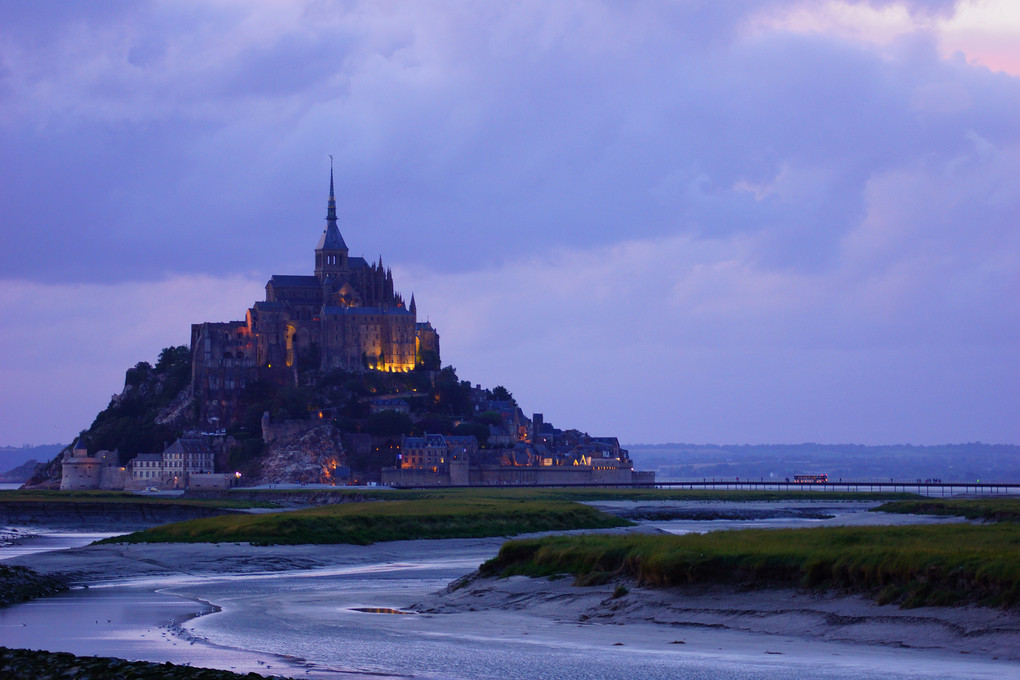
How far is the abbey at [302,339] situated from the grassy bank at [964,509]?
96.9 m

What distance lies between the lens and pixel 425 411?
164250 millimetres

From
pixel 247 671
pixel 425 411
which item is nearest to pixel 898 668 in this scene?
pixel 247 671

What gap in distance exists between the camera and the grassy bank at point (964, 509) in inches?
2580

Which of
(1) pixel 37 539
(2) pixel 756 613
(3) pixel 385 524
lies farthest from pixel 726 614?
(1) pixel 37 539

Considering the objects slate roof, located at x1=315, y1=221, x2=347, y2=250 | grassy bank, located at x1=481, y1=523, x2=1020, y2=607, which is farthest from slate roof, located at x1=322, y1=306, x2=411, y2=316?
grassy bank, located at x1=481, y1=523, x2=1020, y2=607

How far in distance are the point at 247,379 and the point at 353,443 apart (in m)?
20.4

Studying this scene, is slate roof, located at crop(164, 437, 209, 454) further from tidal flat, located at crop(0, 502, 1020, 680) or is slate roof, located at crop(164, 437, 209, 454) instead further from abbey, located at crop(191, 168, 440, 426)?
tidal flat, located at crop(0, 502, 1020, 680)

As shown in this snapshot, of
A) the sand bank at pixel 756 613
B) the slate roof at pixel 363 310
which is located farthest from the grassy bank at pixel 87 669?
the slate roof at pixel 363 310

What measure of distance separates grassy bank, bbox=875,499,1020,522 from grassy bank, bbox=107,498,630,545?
65.1 ft

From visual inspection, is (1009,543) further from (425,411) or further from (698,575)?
(425,411)

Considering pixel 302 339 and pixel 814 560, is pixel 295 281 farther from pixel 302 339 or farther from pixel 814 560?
pixel 814 560

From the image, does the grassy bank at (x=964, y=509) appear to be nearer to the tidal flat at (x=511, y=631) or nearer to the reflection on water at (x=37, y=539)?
the tidal flat at (x=511, y=631)

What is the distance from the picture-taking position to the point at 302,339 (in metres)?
168

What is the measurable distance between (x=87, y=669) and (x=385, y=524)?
3951 cm
